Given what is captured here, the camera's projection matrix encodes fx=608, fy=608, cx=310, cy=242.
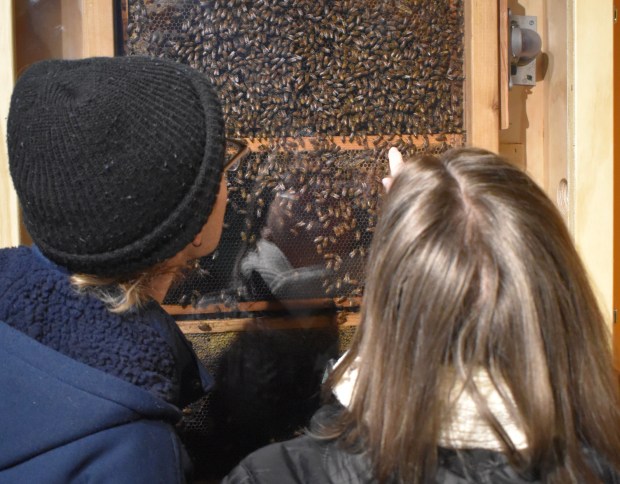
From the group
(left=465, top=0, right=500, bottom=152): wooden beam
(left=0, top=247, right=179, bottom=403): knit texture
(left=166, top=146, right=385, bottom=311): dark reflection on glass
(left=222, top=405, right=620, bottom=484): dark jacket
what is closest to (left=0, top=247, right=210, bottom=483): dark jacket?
(left=0, top=247, right=179, bottom=403): knit texture

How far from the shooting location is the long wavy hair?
1.07m

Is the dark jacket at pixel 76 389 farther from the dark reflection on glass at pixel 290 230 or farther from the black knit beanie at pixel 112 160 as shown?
the dark reflection on glass at pixel 290 230

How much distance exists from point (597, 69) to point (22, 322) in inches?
76.0

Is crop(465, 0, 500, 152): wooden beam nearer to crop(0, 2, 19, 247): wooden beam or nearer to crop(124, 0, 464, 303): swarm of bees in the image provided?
crop(124, 0, 464, 303): swarm of bees

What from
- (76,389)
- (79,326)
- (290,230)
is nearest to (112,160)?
(79,326)

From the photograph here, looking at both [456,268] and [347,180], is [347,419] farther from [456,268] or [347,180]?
[347,180]

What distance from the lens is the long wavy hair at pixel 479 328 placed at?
3.51ft

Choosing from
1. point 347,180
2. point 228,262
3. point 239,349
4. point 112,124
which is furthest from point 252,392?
point 112,124

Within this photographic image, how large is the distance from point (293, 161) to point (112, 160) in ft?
3.40

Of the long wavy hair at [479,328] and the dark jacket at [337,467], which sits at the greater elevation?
the long wavy hair at [479,328]

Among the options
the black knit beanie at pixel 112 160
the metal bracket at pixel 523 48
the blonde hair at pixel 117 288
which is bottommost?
the blonde hair at pixel 117 288

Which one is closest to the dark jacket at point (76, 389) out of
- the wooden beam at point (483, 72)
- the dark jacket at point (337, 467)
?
the dark jacket at point (337, 467)

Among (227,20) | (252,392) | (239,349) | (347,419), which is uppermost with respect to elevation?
(227,20)

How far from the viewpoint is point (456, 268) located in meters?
1.06
